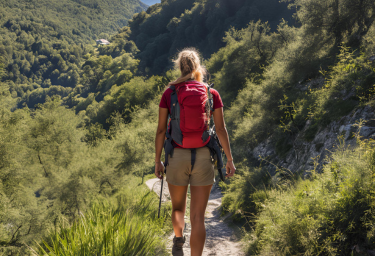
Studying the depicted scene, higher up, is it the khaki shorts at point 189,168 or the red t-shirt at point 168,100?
the red t-shirt at point 168,100

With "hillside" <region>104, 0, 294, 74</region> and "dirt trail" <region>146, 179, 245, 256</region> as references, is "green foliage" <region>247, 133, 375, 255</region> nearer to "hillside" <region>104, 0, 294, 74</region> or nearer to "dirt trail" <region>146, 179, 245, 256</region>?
"dirt trail" <region>146, 179, 245, 256</region>

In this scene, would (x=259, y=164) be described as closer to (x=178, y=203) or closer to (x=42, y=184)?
(x=178, y=203)

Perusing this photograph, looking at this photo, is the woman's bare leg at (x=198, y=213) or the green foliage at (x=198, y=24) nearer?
the woman's bare leg at (x=198, y=213)

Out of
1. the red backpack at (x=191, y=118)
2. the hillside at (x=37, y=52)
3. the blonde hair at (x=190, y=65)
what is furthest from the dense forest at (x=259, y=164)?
the hillside at (x=37, y=52)

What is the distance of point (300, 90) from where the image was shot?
37.1 ft

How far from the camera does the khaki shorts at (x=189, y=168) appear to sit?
2.27m

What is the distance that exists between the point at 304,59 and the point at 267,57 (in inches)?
454

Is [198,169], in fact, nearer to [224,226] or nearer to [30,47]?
[224,226]

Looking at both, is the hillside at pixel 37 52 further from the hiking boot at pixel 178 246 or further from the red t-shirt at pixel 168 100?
the hiking boot at pixel 178 246

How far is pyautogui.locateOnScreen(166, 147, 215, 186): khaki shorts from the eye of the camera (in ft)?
7.45

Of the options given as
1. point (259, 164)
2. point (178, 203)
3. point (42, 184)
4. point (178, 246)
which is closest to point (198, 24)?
point (42, 184)

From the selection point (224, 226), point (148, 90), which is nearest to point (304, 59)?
point (224, 226)

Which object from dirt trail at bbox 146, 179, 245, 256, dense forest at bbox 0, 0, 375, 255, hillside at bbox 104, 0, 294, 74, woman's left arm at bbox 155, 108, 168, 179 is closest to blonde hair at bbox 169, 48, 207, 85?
woman's left arm at bbox 155, 108, 168, 179

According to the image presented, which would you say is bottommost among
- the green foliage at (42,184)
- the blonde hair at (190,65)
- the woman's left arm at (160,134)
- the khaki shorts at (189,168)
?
the green foliage at (42,184)
